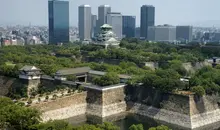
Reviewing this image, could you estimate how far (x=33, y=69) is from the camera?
129ft

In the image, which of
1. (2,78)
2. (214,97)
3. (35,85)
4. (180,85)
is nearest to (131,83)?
(180,85)

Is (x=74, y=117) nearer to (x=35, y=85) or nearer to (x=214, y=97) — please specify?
(x=35, y=85)

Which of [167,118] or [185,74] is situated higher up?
[185,74]

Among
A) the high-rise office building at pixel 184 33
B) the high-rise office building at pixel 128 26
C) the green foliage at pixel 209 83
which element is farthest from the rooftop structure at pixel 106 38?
the high-rise office building at pixel 184 33

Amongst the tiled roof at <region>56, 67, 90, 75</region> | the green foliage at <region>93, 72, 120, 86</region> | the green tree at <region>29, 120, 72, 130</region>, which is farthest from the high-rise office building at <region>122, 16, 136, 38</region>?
the green tree at <region>29, 120, 72, 130</region>

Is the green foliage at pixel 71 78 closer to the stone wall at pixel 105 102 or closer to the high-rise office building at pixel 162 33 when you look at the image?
the stone wall at pixel 105 102

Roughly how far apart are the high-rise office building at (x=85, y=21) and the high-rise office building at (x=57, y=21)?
21736mm

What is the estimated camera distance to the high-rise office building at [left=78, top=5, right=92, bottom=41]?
16200 cm

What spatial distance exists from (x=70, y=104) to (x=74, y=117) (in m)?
1.30

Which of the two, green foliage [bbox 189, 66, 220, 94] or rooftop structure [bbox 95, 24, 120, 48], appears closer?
green foliage [bbox 189, 66, 220, 94]

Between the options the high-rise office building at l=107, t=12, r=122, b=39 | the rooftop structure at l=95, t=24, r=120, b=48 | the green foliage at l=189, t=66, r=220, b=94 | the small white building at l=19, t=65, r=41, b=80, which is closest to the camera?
the green foliage at l=189, t=66, r=220, b=94

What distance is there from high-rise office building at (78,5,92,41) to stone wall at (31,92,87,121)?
127m

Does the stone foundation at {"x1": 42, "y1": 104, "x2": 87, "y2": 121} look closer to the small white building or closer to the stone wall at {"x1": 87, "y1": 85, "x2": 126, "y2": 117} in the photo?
the stone wall at {"x1": 87, "y1": 85, "x2": 126, "y2": 117}

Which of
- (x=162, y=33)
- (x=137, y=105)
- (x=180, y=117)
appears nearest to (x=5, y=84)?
(x=137, y=105)
